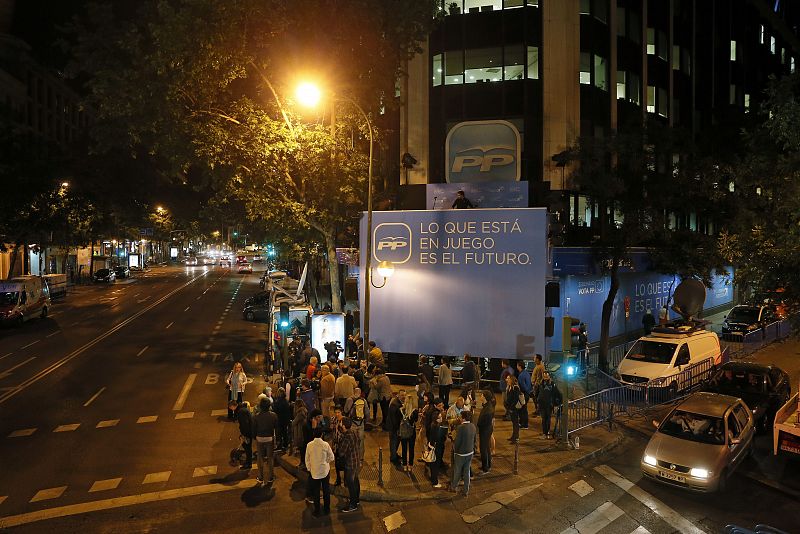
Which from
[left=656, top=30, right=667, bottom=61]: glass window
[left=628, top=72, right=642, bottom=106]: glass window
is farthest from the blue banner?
[left=656, top=30, right=667, bottom=61]: glass window

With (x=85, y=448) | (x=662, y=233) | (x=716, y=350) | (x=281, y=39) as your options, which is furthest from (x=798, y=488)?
(x=281, y=39)

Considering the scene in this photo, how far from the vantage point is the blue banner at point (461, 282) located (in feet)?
55.7

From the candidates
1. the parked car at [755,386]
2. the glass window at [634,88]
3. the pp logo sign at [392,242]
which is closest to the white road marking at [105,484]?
the pp logo sign at [392,242]

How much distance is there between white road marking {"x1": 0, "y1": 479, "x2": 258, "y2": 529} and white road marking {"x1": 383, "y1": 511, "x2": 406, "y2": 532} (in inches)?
117

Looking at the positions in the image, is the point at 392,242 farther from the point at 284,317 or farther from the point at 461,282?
the point at 284,317

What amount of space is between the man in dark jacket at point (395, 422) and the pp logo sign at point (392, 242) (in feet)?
22.7

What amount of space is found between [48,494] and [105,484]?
93 centimetres

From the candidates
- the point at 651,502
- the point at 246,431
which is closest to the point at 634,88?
the point at 651,502

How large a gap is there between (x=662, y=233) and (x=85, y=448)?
20376 mm

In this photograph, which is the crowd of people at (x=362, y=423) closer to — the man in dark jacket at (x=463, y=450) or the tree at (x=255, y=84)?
the man in dark jacket at (x=463, y=450)

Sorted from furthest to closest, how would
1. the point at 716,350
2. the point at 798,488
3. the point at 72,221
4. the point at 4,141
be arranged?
the point at 72,221 → the point at 4,141 → the point at 716,350 → the point at 798,488

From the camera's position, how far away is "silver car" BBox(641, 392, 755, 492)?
10.5 m

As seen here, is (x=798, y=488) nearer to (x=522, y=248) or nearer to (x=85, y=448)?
(x=522, y=248)

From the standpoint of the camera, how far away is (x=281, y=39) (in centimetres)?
2084
